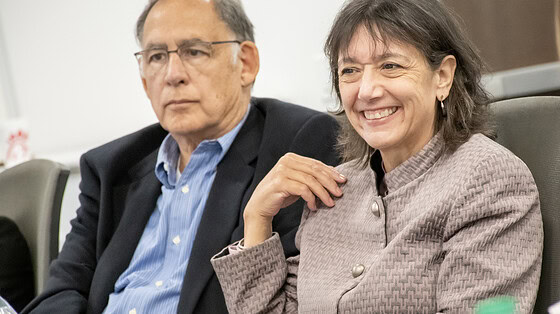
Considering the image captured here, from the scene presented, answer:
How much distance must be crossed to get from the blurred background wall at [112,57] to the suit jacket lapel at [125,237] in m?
1.18

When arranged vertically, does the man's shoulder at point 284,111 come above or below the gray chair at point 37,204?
above

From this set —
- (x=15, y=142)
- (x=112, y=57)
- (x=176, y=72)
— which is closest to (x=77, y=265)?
(x=176, y=72)

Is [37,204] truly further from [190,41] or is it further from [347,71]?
[347,71]

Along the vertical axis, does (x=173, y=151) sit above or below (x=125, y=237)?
above

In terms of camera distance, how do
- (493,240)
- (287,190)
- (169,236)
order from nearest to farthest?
1. (493,240)
2. (287,190)
3. (169,236)

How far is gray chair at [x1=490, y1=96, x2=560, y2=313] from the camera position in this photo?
140 centimetres

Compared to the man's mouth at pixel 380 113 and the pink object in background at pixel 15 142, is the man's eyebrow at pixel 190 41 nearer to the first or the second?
the man's mouth at pixel 380 113

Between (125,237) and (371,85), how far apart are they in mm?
1031

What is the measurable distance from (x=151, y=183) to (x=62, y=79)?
8.01ft

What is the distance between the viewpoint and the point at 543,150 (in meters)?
1.50

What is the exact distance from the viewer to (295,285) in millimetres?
1757

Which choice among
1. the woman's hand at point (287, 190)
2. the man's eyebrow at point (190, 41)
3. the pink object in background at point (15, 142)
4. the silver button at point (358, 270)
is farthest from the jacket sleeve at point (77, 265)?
the pink object in background at point (15, 142)

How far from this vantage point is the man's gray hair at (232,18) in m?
2.34

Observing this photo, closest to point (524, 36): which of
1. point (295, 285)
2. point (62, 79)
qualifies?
point (295, 285)
